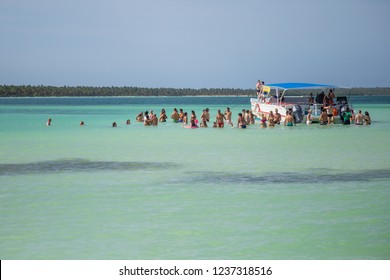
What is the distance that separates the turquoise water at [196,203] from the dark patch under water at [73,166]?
2 centimetres

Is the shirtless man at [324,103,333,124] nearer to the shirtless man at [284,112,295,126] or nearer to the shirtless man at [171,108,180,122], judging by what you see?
the shirtless man at [284,112,295,126]

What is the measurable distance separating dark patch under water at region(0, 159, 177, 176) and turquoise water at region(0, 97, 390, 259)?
2cm

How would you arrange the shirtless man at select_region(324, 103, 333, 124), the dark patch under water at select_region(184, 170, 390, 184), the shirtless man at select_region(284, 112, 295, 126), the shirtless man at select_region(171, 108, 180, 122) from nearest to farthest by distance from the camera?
the dark patch under water at select_region(184, 170, 390, 184) → the shirtless man at select_region(284, 112, 295, 126) → the shirtless man at select_region(324, 103, 333, 124) → the shirtless man at select_region(171, 108, 180, 122)

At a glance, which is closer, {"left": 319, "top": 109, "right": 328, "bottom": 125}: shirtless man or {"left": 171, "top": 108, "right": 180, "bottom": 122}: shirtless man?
{"left": 319, "top": 109, "right": 328, "bottom": 125}: shirtless man

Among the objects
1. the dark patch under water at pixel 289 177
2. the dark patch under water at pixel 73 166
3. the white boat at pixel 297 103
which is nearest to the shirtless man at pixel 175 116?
the white boat at pixel 297 103

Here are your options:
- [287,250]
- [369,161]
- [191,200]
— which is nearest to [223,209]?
[191,200]

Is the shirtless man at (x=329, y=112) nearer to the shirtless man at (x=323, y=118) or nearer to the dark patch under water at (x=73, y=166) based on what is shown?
the shirtless man at (x=323, y=118)

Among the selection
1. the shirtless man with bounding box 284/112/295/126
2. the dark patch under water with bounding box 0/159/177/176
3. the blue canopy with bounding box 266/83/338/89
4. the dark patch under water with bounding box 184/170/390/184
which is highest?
the blue canopy with bounding box 266/83/338/89

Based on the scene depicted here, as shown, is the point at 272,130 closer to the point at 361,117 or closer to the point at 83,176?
the point at 361,117

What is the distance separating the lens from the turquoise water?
8.88m

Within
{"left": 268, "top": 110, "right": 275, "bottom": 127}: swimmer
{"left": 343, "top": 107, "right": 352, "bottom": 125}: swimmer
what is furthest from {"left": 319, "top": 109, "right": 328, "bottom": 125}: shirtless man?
{"left": 268, "top": 110, "right": 275, "bottom": 127}: swimmer

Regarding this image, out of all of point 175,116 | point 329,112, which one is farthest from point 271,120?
point 175,116

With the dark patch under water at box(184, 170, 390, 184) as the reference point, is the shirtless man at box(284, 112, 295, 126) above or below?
above
